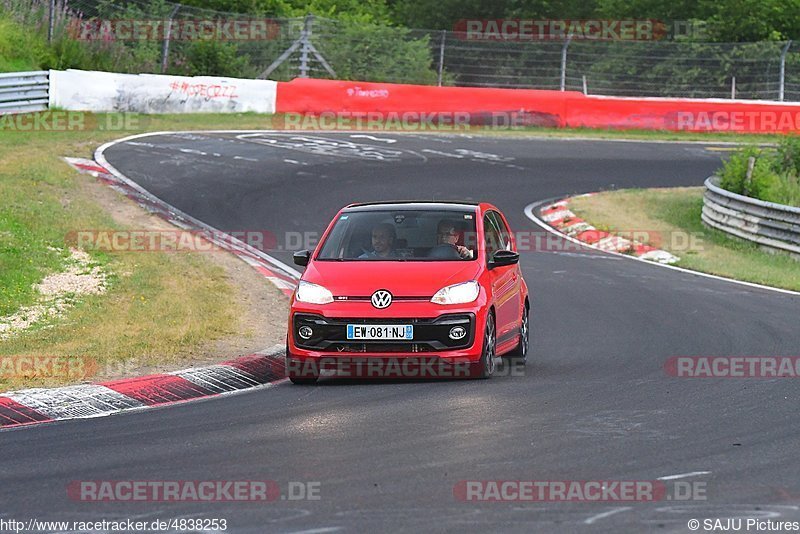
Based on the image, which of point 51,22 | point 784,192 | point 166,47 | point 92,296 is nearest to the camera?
point 92,296

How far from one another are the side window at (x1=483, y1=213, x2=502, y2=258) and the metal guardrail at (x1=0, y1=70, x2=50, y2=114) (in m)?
20.6

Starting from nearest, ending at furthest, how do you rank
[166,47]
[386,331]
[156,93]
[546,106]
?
[386,331] → [156,93] → [546,106] → [166,47]

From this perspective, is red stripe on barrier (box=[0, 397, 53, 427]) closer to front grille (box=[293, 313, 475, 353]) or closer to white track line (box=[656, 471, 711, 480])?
front grille (box=[293, 313, 475, 353])

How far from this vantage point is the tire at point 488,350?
35.1 ft

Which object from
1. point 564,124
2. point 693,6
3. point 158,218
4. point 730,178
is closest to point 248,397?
point 158,218

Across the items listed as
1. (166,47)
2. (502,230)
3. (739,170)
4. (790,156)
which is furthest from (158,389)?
(166,47)

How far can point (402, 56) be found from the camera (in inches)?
1531

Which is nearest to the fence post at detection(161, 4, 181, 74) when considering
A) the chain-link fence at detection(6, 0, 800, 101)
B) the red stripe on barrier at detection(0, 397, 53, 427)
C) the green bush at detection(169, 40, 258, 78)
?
the chain-link fence at detection(6, 0, 800, 101)

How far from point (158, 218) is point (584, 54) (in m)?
19.9

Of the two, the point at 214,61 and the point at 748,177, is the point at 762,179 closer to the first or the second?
the point at 748,177

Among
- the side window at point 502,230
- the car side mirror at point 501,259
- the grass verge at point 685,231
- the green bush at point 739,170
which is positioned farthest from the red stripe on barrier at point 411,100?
the car side mirror at point 501,259

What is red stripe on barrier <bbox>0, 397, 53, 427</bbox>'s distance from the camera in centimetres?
900

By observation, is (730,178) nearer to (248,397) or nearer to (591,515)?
(248,397)

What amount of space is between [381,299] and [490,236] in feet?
6.08
